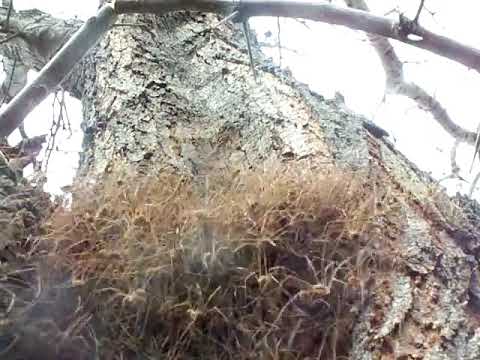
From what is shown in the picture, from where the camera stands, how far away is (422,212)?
0.97 m

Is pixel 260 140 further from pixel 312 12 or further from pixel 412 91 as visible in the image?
pixel 412 91

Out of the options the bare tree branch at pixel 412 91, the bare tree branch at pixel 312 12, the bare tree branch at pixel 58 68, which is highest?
the bare tree branch at pixel 412 91

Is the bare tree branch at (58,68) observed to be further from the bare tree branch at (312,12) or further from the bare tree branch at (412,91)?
the bare tree branch at (412,91)

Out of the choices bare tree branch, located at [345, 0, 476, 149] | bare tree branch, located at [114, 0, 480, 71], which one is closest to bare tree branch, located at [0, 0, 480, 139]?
bare tree branch, located at [114, 0, 480, 71]

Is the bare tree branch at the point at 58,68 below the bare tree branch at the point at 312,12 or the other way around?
below

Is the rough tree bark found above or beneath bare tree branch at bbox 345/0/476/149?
beneath

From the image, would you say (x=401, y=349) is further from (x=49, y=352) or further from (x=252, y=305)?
(x=49, y=352)

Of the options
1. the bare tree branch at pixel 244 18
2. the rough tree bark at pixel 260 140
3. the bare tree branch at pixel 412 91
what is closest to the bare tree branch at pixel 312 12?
the bare tree branch at pixel 244 18

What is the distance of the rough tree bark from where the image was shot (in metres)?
0.82

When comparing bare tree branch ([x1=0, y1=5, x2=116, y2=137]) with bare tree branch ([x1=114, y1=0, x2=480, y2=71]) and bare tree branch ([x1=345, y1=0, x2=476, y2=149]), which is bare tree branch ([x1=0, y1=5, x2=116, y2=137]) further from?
bare tree branch ([x1=345, y1=0, x2=476, y2=149])

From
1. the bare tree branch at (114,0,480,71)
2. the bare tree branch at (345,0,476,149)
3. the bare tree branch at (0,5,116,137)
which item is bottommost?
the bare tree branch at (0,5,116,137)

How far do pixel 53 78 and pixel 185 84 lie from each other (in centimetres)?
36

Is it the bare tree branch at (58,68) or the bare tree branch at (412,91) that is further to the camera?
the bare tree branch at (412,91)

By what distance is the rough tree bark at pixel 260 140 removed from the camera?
82 centimetres
